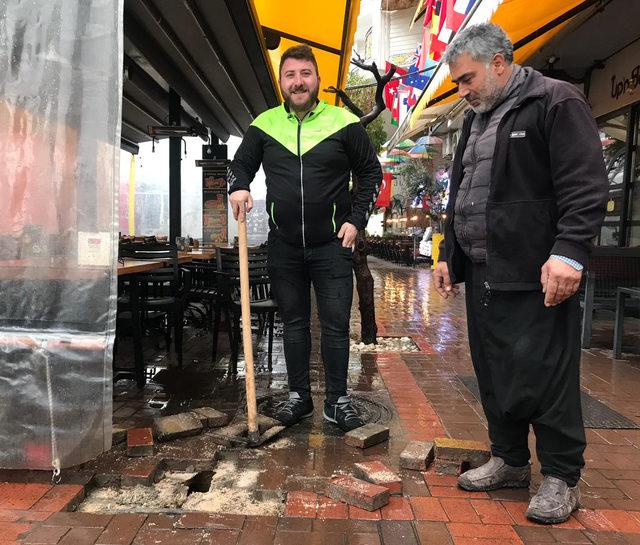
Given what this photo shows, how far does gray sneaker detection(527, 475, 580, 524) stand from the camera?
197 cm

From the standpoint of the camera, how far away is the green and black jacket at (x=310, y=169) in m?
2.80

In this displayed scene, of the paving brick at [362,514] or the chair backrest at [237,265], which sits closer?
the paving brick at [362,514]

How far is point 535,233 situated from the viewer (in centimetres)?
196

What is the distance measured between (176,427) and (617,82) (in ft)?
25.9

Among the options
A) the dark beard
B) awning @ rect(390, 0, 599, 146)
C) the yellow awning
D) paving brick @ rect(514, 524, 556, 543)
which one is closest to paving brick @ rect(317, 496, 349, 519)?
paving brick @ rect(514, 524, 556, 543)

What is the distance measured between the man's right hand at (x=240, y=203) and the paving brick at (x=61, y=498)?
4.94 ft

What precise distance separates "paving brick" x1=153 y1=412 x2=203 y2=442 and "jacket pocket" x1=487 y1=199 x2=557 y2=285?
5.84 ft

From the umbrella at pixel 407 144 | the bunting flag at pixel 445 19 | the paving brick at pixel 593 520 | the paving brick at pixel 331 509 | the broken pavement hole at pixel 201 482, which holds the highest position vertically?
the umbrella at pixel 407 144

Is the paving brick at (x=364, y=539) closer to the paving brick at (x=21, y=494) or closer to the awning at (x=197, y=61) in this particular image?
the paving brick at (x=21, y=494)

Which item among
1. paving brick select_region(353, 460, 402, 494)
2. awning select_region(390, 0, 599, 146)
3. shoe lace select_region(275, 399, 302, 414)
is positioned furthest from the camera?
awning select_region(390, 0, 599, 146)

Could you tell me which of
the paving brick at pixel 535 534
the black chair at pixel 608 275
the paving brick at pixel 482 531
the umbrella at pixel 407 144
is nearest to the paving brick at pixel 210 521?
the paving brick at pixel 482 531

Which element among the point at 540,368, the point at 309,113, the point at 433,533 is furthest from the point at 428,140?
the point at 433,533

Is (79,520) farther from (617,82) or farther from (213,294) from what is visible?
(617,82)

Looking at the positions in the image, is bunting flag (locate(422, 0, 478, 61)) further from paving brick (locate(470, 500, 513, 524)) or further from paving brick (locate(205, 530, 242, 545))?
paving brick (locate(205, 530, 242, 545))
